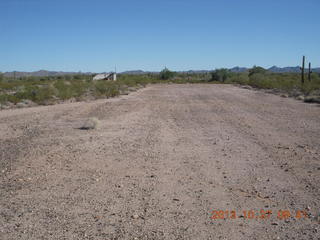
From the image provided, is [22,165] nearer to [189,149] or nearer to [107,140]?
[107,140]

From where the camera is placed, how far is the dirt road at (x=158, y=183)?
5180mm

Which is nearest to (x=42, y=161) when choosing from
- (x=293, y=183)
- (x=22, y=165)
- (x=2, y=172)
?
(x=22, y=165)

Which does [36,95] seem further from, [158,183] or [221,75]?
[221,75]

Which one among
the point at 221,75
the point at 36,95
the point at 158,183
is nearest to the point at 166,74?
the point at 221,75

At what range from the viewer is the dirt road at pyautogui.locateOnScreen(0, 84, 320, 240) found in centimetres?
518

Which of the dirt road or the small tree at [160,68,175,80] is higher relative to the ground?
the small tree at [160,68,175,80]

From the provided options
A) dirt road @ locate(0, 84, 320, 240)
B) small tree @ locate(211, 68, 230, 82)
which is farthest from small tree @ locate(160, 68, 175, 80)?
dirt road @ locate(0, 84, 320, 240)

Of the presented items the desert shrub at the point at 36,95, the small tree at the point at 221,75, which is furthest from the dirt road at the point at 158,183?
the small tree at the point at 221,75

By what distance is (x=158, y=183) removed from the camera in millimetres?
7184

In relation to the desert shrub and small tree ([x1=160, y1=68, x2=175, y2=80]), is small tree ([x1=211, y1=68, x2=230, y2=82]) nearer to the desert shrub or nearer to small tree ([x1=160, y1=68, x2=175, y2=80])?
small tree ([x1=160, y1=68, x2=175, y2=80])

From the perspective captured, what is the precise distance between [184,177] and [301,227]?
2.89 meters

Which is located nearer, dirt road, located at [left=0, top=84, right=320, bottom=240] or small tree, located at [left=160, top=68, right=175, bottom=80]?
dirt road, located at [left=0, top=84, right=320, bottom=240]

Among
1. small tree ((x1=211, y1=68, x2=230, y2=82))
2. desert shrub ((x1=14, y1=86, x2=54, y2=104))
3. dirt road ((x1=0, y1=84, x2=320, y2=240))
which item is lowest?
dirt road ((x1=0, y1=84, x2=320, y2=240))

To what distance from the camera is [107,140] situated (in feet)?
→ 38.2
